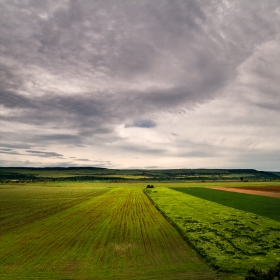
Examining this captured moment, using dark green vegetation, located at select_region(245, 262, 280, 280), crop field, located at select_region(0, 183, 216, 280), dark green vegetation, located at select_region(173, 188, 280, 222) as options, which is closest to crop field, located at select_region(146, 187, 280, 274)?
crop field, located at select_region(0, 183, 216, 280)

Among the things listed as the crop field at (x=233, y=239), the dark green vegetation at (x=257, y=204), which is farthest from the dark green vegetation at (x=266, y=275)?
the dark green vegetation at (x=257, y=204)

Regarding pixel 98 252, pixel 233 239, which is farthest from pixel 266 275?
pixel 98 252

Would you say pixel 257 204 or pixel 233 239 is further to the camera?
pixel 257 204

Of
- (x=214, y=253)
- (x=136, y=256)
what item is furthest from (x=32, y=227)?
(x=214, y=253)

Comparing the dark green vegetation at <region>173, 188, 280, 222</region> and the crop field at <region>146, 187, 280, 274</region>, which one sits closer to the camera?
the crop field at <region>146, 187, 280, 274</region>

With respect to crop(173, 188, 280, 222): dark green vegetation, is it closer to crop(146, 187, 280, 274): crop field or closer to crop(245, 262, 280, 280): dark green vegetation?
crop(146, 187, 280, 274): crop field

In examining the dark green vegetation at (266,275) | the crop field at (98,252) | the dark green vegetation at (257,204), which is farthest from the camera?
the dark green vegetation at (257,204)

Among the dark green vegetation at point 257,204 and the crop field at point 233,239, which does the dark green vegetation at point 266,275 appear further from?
the dark green vegetation at point 257,204

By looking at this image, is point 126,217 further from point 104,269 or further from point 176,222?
point 104,269

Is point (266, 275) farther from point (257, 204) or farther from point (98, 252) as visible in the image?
point (257, 204)

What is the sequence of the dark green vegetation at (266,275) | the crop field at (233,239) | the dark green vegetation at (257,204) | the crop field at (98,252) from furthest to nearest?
the dark green vegetation at (257,204)
the crop field at (233,239)
the crop field at (98,252)
the dark green vegetation at (266,275)

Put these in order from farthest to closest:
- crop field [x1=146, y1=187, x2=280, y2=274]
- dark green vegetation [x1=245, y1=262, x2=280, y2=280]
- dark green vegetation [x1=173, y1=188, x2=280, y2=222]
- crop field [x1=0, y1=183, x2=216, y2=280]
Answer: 1. dark green vegetation [x1=173, y1=188, x2=280, y2=222]
2. crop field [x1=146, y1=187, x2=280, y2=274]
3. crop field [x1=0, y1=183, x2=216, y2=280]
4. dark green vegetation [x1=245, y1=262, x2=280, y2=280]

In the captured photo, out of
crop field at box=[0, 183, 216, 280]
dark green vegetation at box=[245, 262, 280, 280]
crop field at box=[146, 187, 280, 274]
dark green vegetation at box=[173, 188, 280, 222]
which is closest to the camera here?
dark green vegetation at box=[245, 262, 280, 280]
